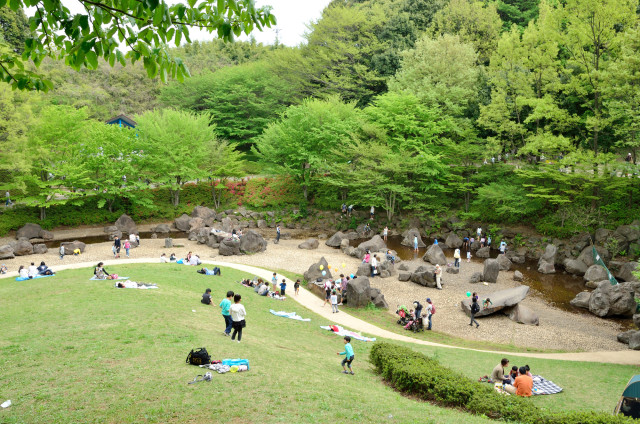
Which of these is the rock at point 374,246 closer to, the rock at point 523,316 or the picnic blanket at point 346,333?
the rock at point 523,316

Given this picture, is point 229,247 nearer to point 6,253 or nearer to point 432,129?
point 6,253

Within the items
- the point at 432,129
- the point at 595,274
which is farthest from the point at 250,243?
the point at 595,274

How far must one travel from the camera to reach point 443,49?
47938 millimetres

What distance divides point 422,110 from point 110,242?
1272 inches

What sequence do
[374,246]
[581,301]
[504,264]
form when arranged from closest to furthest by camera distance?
[581,301]
[504,264]
[374,246]

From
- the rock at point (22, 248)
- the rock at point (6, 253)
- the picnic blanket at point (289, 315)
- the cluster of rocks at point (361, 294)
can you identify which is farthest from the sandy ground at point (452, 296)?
the picnic blanket at point (289, 315)

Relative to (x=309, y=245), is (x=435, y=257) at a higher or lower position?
higher

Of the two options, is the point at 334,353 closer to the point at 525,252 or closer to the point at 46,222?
the point at 525,252

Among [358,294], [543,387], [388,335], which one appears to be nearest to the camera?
[543,387]

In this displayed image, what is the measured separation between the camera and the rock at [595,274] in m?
29.6

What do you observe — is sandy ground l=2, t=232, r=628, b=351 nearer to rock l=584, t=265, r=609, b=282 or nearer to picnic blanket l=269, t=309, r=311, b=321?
picnic blanket l=269, t=309, r=311, b=321

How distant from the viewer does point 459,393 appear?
10.2 metres

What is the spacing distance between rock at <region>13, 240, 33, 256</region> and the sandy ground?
1221 mm

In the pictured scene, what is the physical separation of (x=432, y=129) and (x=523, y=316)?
24926 millimetres
